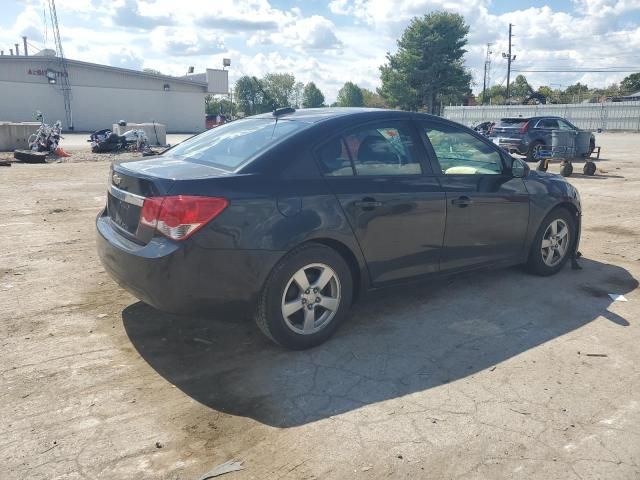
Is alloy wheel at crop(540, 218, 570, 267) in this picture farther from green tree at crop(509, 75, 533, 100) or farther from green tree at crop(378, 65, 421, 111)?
green tree at crop(509, 75, 533, 100)

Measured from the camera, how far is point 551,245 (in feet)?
17.5

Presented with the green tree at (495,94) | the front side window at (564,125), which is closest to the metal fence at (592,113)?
the front side window at (564,125)

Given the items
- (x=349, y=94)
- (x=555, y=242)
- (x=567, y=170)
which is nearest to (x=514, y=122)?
(x=567, y=170)

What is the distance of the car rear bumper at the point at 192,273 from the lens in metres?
3.19

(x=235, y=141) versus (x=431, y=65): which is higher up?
(x=431, y=65)

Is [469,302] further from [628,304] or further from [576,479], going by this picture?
[576,479]

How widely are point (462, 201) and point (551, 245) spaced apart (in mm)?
1543

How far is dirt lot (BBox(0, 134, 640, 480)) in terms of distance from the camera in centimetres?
257

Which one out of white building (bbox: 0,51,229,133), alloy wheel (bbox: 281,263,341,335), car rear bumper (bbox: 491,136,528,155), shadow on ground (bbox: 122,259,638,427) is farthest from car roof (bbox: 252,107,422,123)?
white building (bbox: 0,51,229,133)

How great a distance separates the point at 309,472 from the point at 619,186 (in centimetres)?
1243

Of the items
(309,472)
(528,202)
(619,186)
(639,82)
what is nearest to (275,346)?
(309,472)

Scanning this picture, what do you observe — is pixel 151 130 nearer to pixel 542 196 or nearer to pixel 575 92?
pixel 542 196

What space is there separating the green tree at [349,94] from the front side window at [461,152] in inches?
3996

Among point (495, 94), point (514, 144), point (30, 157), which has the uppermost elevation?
point (495, 94)
